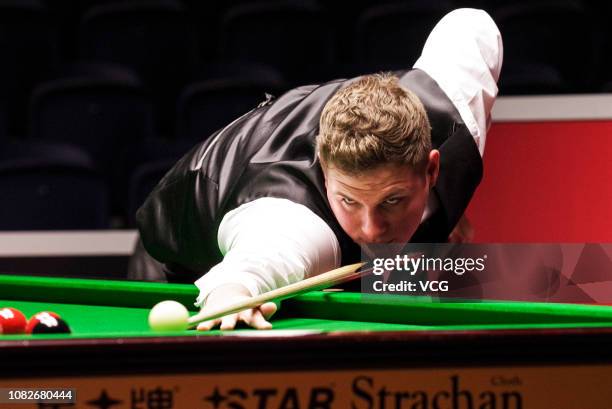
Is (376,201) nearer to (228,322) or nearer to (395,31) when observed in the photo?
(228,322)

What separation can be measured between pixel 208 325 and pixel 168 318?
10cm

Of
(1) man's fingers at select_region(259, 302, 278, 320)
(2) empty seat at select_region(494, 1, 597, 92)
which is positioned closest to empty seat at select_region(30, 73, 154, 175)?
(2) empty seat at select_region(494, 1, 597, 92)

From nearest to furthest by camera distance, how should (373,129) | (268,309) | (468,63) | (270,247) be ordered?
(268,309) → (270,247) → (373,129) → (468,63)

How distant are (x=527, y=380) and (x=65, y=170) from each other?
2858 millimetres

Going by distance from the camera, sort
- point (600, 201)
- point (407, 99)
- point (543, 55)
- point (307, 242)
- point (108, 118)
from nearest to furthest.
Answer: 1. point (307, 242)
2. point (407, 99)
3. point (600, 201)
4. point (108, 118)
5. point (543, 55)

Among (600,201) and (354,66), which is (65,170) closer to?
(354,66)

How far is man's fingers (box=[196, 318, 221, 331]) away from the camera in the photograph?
1.93 metres

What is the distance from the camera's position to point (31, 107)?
185 inches

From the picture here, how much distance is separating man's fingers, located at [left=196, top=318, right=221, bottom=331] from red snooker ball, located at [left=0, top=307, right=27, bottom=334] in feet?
1.16

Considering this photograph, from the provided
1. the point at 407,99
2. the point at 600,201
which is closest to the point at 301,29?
the point at 600,201

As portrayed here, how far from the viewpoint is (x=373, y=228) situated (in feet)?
8.42

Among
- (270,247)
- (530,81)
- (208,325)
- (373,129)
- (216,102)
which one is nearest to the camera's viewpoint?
(208,325)

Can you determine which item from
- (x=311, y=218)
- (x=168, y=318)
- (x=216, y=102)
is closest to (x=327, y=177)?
(x=311, y=218)

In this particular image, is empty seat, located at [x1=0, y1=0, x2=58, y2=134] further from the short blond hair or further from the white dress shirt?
the short blond hair
